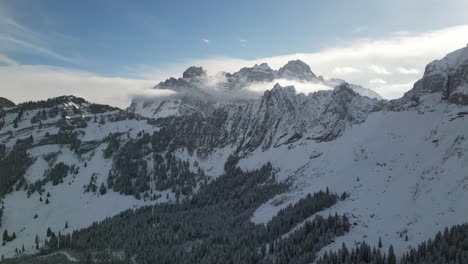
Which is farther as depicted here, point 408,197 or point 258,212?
point 258,212

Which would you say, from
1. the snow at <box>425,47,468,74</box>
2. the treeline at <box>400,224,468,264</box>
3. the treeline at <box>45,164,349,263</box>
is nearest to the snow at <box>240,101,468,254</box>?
the treeline at <box>45,164,349,263</box>

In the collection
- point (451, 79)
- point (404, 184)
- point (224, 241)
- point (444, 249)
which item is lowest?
point (224, 241)

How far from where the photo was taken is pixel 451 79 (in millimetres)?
183000

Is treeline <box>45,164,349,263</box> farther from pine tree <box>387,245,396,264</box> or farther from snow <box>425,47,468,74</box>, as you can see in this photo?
snow <box>425,47,468,74</box>

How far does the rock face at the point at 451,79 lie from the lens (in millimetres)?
173125

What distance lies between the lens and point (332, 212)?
6275 inches

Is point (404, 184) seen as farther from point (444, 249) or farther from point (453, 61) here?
point (453, 61)

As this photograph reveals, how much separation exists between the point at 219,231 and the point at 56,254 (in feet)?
240

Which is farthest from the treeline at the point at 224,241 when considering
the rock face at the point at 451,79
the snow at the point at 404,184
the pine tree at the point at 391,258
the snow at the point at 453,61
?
the snow at the point at 453,61

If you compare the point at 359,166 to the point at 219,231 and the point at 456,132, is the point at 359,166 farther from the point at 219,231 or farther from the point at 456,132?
the point at 219,231

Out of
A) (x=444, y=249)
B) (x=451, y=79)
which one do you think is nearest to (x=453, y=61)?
(x=451, y=79)

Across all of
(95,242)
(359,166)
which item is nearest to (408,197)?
(359,166)

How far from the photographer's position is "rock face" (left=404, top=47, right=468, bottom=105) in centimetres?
17312

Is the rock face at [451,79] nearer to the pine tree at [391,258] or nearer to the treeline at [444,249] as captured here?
the treeline at [444,249]
